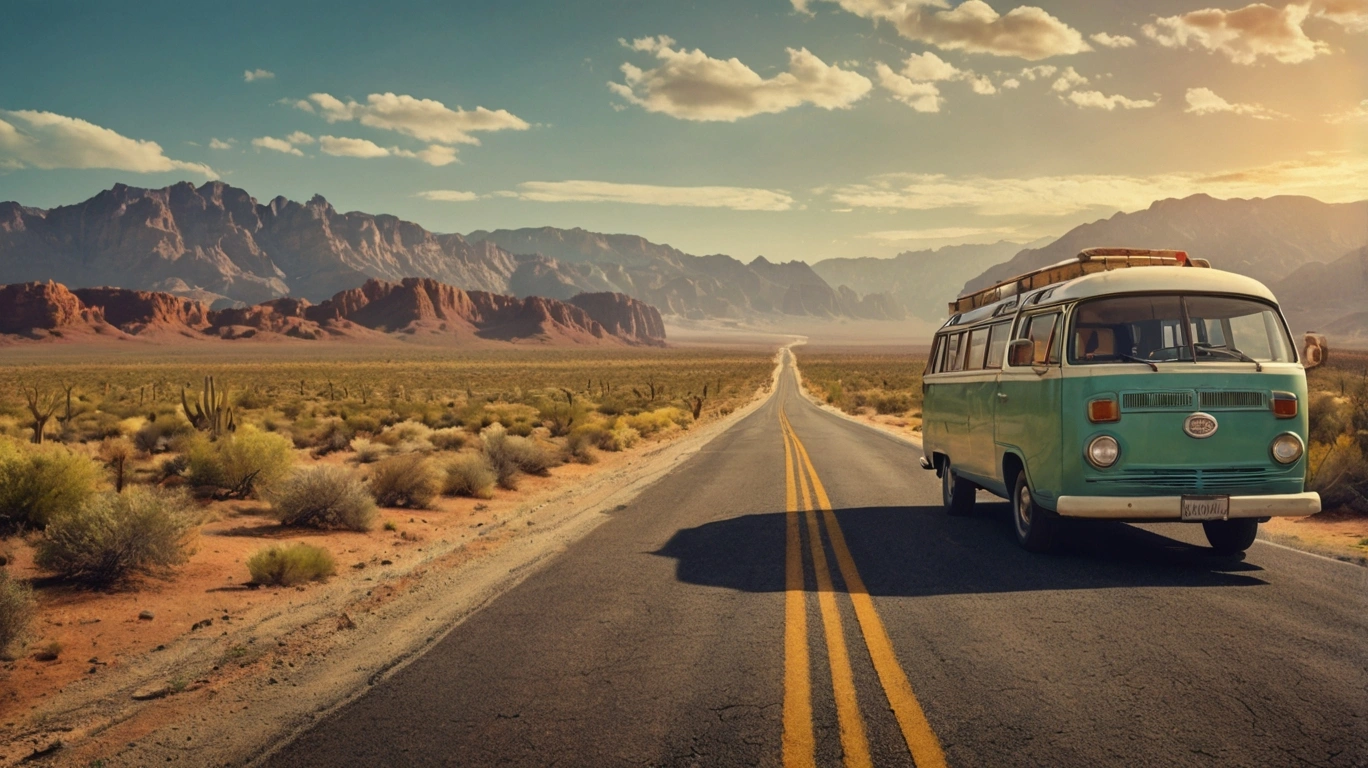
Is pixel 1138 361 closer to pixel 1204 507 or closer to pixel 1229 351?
pixel 1229 351

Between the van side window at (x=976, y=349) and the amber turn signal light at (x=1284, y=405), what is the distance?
113 inches

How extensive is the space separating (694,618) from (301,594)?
166 inches

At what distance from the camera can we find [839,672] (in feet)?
15.3

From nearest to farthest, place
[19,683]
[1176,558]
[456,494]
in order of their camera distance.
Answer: [19,683] < [1176,558] < [456,494]

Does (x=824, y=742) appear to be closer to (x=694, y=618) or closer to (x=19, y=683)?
(x=694, y=618)

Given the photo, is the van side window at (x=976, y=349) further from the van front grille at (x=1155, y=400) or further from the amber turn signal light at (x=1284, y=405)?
the amber turn signal light at (x=1284, y=405)

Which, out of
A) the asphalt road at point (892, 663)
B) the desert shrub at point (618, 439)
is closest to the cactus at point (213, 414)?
the desert shrub at point (618, 439)

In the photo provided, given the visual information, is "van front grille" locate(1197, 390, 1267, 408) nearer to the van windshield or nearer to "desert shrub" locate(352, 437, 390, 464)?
the van windshield

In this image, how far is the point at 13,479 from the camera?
953 centimetres

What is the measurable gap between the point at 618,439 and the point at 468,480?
9.28m

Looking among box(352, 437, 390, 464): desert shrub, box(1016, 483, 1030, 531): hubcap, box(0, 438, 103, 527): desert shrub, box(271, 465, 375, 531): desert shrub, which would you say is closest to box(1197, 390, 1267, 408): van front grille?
box(1016, 483, 1030, 531): hubcap

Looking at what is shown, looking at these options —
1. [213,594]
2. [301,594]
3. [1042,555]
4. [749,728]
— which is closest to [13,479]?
[213,594]

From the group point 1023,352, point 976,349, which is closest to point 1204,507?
point 1023,352

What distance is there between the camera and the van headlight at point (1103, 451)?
6777mm
